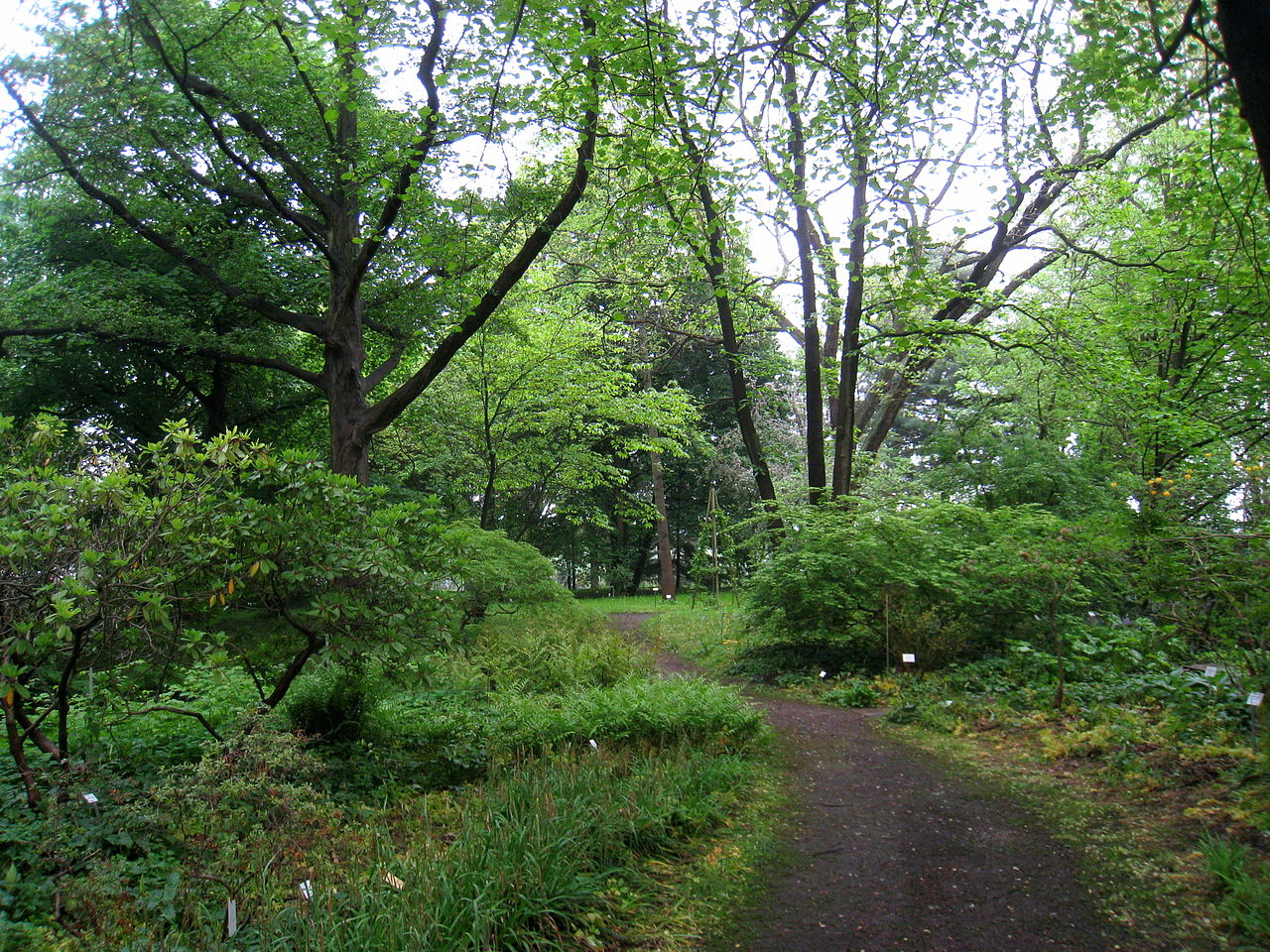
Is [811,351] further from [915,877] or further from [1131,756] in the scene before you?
[915,877]

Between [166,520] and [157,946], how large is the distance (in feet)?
6.80

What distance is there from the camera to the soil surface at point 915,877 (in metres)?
3.43

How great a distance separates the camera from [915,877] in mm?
4105

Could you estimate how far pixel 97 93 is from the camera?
9.17 meters

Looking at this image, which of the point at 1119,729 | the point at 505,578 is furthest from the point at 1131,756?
the point at 505,578

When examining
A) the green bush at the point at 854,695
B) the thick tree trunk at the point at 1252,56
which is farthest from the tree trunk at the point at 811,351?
the thick tree trunk at the point at 1252,56

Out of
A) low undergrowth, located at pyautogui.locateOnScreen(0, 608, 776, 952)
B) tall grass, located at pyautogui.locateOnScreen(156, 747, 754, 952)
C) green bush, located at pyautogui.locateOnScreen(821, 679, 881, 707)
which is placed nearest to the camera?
tall grass, located at pyautogui.locateOnScreen(156, 747, 754, 952)

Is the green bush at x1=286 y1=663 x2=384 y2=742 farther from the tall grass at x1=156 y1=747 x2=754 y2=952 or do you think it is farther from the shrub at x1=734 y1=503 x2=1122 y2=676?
the shrub at x1=734 y1=503 x2=1122 y2=676

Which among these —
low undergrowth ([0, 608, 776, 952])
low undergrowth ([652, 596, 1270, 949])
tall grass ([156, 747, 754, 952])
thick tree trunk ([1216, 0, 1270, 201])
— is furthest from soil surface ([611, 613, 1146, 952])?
thick tree trunk ([1216, 0, 1270, 201])

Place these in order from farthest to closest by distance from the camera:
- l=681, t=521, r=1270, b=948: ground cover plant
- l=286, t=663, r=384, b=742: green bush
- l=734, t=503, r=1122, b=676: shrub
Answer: l=734, t=503, r=1122, b=676: shrub, l=286, t=663, r=384, b=742: green bush, l=681, t=521, r=1270, b=948: ground cover plant

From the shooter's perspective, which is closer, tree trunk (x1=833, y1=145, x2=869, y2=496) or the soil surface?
the soil surface

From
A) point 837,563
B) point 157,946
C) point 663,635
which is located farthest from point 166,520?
point 663,635

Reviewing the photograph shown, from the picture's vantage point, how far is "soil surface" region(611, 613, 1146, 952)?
3432 mm

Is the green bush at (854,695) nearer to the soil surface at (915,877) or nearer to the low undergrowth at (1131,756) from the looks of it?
the low undergrowth at (1131,756)
